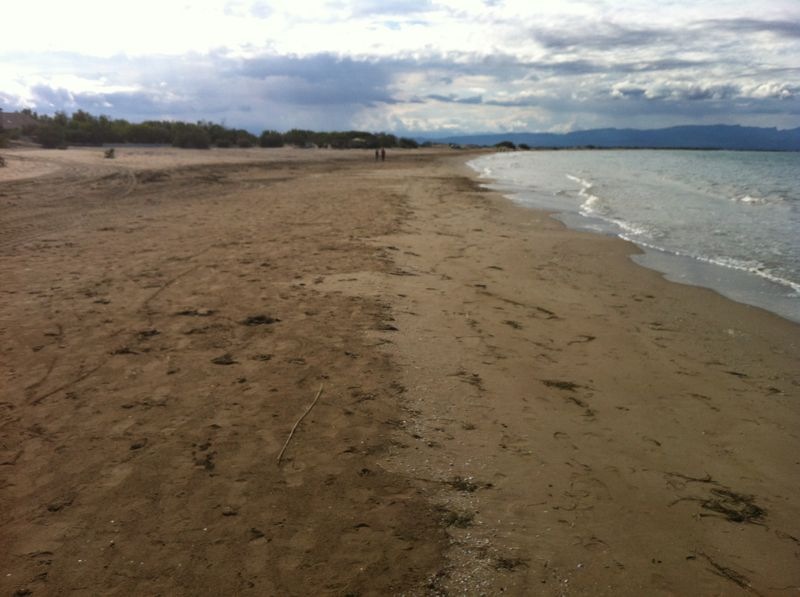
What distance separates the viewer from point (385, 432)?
13.0ft

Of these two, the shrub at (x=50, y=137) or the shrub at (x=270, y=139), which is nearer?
the shrub at (x=50, y=137)

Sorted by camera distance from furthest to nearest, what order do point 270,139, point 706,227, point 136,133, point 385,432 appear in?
point 270,139
point 136,133
point 706,227
point 385,432

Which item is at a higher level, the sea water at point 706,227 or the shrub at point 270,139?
the shrub at point 270,139

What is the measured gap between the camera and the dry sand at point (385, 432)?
111 inches

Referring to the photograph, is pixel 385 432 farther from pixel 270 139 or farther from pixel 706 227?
pixel 270 139

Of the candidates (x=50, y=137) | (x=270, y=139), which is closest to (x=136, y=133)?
(x=50, y=137)

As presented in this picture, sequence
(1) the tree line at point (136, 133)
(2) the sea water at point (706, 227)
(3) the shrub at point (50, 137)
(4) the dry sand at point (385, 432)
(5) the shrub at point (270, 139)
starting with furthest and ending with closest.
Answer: (5) the shrub at point (270, 139), (1) the tree line at point (136, 133), (3) the shrub at point (50, 137), (2) the sea water at point (706, 227), (4) the dry sand at point (385, 432)

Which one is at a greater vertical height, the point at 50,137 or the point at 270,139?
the point at 270,139

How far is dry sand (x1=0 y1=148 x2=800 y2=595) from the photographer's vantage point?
2.81 metres

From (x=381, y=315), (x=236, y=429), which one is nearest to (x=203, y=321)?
(x=381, y=315)

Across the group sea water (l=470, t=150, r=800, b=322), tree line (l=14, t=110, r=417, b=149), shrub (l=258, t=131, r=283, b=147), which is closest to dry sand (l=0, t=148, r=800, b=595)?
sea water (l=470, t=150, r=800, b=322)

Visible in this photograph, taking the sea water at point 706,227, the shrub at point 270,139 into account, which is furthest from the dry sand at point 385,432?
the shrub at point 270,139

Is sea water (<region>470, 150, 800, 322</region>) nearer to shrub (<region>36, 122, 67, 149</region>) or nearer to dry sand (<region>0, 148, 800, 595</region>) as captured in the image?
dry sand (<region>0, 148, 800, 595</region>)

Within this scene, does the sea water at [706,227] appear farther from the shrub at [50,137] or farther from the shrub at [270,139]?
the shrub at [270,139]
